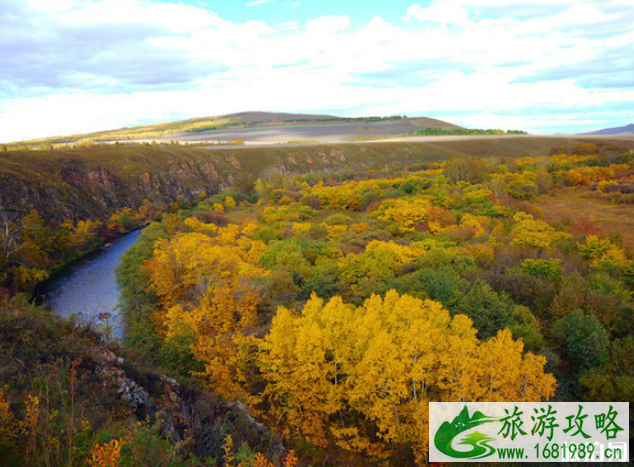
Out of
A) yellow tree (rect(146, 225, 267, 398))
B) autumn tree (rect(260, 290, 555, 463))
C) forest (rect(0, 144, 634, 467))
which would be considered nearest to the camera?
forest (rect(0, 144, 634, 467))

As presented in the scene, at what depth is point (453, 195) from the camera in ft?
186

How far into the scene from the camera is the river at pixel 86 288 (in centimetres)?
3702

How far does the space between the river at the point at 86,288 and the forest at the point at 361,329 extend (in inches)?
88.6

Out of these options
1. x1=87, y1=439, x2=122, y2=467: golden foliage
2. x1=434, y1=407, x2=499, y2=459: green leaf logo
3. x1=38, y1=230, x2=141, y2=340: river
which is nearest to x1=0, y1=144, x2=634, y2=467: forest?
x1=87, y1=439, x2=122, y2=467: golden foliage

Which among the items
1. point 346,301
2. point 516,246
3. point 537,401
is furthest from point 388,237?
point 537,401

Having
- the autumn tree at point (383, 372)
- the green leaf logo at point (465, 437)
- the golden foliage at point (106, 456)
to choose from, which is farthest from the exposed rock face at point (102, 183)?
the green leaf logo at point (465, 437)

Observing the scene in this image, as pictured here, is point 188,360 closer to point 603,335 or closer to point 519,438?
point 519,438

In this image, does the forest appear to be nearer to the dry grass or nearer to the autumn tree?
the autumn tree

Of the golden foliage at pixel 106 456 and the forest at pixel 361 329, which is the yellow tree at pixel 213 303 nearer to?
the forest at pixel 361 329

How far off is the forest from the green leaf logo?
657mm

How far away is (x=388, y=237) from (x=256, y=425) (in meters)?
30.5

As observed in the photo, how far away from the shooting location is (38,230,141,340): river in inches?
1457

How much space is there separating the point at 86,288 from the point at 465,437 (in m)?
43.8

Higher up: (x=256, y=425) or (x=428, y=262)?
(x=428, y=262)
